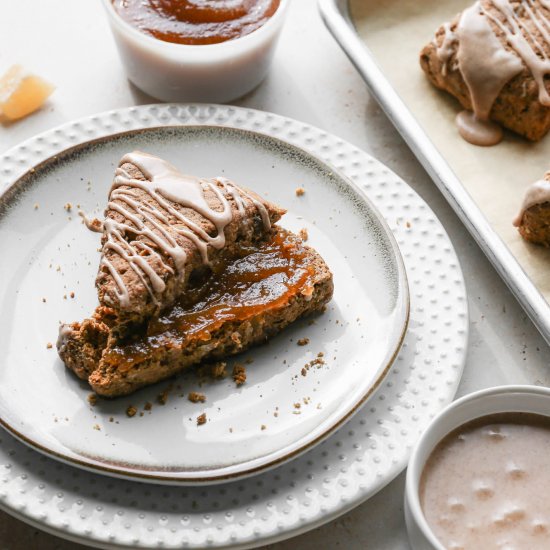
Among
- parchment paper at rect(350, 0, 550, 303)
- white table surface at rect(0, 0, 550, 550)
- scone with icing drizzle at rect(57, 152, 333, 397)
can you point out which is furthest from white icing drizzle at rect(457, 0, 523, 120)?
scone with icing drizzle at rect(57, 152, 333, 397)

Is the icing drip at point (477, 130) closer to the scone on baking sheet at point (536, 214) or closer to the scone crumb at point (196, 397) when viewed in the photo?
the scone on baking sheet at point (536, 214)

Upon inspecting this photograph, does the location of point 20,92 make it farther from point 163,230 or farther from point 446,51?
point 446,51

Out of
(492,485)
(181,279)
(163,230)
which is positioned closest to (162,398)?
(181,279)

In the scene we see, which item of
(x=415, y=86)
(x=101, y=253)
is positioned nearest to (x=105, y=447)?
(x=101, y=253)

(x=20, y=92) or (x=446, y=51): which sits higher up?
(x=20, y=92)

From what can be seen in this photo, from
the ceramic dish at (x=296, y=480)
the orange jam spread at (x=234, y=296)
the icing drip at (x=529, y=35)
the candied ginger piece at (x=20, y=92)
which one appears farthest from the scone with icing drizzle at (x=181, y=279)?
the icing drip at (x=529, y=35)

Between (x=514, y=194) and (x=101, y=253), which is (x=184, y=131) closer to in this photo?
(x=101, y=253)

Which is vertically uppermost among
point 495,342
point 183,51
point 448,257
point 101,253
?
point 183,51

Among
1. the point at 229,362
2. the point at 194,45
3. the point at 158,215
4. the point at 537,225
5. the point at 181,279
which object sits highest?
the point at 194,45
